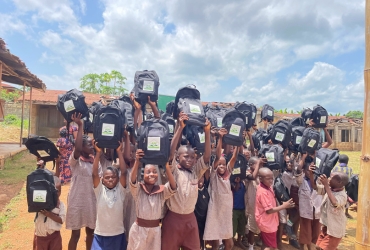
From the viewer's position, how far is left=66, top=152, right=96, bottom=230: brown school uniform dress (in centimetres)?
335

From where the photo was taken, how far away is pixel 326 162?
333cm

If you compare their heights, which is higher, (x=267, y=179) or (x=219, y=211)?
(x=267, y=179)

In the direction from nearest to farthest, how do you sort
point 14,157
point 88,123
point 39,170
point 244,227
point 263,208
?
point 39,170
point 263,208
point 88,123
point 244,227
point 14,157

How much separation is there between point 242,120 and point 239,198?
1362 mm

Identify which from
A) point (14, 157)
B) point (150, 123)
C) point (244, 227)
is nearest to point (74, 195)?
point (150, 123)

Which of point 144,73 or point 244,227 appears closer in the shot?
point 144,73

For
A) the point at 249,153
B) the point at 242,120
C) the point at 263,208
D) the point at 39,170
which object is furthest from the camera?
the point at 249,153

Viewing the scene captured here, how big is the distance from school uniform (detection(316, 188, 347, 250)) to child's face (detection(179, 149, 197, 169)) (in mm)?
1871

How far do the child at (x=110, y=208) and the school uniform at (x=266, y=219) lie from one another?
1749 millimetres

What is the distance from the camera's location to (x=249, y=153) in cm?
456

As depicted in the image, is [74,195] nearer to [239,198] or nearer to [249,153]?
[239,198]

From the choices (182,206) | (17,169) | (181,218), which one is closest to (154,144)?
(182,206)

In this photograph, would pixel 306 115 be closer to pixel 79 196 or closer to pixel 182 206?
pixel 182 206

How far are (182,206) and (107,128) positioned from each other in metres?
1.13
